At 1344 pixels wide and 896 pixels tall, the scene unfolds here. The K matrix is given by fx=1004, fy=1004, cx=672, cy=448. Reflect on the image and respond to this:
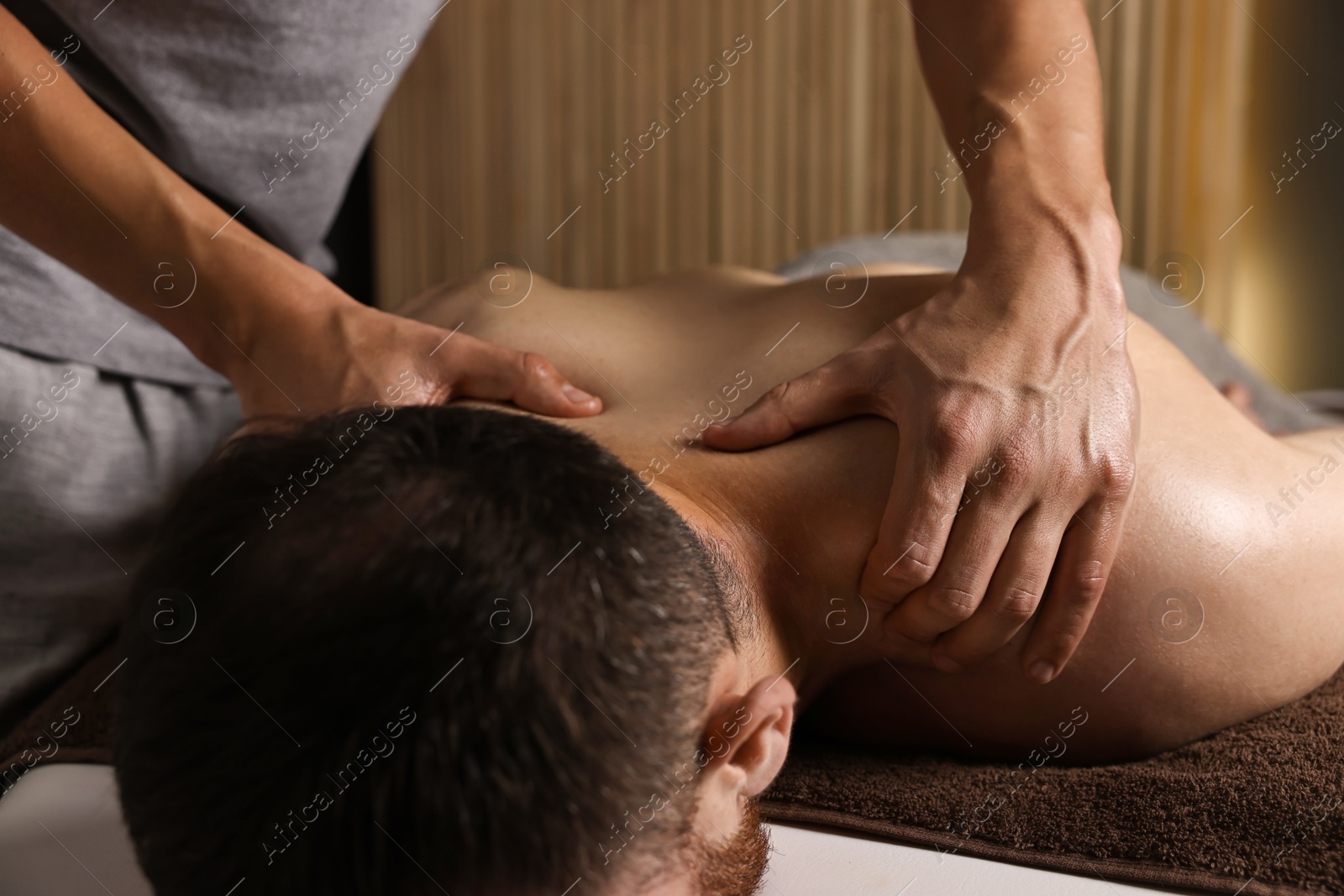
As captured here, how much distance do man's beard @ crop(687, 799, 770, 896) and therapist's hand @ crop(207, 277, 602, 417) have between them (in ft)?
1.14

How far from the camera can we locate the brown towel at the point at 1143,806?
0.66 meters

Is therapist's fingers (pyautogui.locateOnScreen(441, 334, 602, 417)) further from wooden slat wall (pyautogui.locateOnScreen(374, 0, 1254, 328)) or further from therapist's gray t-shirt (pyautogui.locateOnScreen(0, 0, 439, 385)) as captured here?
wooden slat wall (pyautogui.locateOnScreen(374, 0, 1254, 328))

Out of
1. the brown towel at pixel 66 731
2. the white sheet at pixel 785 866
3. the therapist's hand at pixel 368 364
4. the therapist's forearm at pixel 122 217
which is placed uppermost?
the therapist's forearm at pixel 122 217

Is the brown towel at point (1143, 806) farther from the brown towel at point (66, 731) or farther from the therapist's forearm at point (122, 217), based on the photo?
the therapist's forearm at point (122, 217)

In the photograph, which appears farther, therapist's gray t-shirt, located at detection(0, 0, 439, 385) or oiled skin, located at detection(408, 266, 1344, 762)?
therapist's gray t-shirt, located at detection(0, 0, 439, 385)

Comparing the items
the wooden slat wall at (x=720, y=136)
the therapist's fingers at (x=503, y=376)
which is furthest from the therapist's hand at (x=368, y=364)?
the wooden slat wall at (x=720, y=136)

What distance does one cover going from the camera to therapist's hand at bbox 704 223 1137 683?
676 mm

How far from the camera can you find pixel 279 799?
1.56 ft

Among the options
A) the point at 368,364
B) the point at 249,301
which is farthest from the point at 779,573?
the point at 249,301

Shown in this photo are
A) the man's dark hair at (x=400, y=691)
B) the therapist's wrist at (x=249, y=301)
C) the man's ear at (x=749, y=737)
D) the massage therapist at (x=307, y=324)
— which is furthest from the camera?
the therapist's wrist at (x=249, y=301)

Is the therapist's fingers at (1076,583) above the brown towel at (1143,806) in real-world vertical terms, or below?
above

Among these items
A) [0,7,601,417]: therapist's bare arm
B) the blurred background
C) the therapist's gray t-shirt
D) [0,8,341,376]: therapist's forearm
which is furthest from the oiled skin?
the blurred background

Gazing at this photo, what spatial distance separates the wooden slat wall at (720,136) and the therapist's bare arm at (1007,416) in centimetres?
166

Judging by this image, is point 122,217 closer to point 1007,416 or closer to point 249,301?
point 249,301
